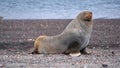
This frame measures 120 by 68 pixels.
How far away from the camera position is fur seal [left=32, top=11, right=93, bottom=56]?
35.6 feet

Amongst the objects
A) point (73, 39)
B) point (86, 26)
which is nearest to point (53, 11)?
point (86, 26)

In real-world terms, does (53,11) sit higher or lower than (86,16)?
lower

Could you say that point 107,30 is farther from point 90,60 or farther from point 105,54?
point 90,60

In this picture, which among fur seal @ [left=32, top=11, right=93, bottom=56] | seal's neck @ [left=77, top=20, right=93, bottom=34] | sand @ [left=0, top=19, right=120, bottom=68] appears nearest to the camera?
sand @ [left=0, top=19, right=120, bottom=68]

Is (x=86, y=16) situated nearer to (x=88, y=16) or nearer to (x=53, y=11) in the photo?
(x=88, y=16)

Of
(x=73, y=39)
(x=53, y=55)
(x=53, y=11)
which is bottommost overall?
(x=53, y=11)

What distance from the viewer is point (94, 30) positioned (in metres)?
17.5

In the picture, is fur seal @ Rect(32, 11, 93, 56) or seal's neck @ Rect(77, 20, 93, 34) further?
seal's neck @ Rect(77, 20, 93, 34)

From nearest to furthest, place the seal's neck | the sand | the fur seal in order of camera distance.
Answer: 1. the sand
2. the fur seal
3. the seal's neck

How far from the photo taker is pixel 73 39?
1088 centimetres

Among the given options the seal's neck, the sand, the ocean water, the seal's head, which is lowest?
the ocean water

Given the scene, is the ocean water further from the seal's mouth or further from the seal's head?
the seal's mouth

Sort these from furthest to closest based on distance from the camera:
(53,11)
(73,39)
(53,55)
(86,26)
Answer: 1. (53,11)
2. (86,26)
3. (73,39)
4. (53,55)

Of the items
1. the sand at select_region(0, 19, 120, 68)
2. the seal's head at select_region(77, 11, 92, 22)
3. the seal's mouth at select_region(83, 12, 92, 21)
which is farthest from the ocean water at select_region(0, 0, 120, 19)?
the seal's mouth at select_region(83, 12, 92, 21)
